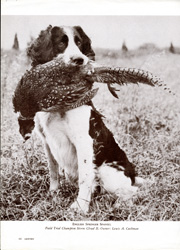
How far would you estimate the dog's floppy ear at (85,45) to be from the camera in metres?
1.14

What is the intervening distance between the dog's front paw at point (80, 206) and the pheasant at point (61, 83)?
33 centimetres

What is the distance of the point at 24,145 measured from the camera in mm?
1206

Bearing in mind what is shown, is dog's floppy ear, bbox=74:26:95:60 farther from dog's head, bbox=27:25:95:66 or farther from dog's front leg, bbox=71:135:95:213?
dog's front leg, bbox=71:135:95:213

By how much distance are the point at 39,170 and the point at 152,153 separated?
44cm

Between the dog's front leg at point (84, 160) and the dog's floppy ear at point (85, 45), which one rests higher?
the dog's floppy ear at point (85, 45)

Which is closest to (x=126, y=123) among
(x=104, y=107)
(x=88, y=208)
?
(x=104, y=107)

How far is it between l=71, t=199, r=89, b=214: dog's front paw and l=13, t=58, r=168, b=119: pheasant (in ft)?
1.10

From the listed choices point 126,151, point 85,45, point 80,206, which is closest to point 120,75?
point 85,45

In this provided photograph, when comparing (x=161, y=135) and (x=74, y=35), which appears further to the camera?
(x=161, y=135)

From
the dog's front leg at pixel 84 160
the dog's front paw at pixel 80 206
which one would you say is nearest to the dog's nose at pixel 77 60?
the dog's front leg at pixel 84 160

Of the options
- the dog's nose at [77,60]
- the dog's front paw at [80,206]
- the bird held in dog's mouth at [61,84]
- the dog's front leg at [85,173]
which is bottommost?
Answer: the dog's front paw at [80,206]

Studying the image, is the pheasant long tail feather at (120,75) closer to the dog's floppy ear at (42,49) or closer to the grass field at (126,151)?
the grass field at (126,151)

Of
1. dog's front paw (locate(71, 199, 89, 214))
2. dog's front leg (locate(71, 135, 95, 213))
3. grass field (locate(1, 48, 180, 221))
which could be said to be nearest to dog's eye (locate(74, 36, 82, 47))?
grass field (locate(1, 48, 180, 221))
